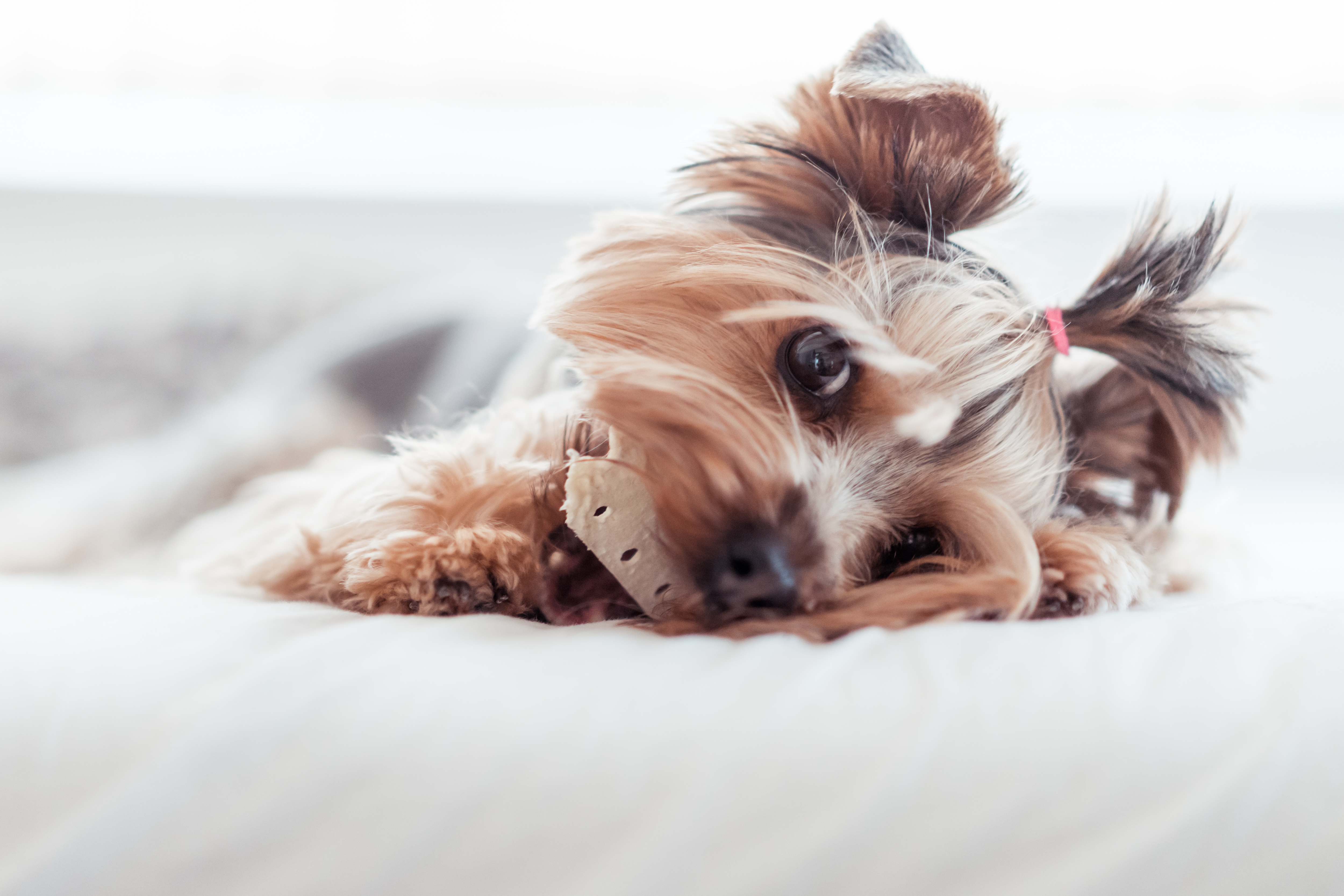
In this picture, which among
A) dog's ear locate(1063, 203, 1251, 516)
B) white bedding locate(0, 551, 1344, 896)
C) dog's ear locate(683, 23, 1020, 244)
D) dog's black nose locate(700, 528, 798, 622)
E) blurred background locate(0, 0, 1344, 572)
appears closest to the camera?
white bedding locate(0, 551, 1344, 896)

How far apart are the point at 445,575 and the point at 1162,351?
1.24 meters

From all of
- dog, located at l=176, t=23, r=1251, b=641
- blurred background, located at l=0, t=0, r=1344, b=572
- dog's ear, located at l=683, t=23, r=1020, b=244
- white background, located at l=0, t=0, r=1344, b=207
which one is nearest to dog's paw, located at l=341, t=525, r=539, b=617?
dog, located at l=176, t=23, r=1251, b=641

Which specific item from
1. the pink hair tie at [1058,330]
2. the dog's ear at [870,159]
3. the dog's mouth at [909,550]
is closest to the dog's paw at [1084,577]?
the dog's mouth at [909,550]

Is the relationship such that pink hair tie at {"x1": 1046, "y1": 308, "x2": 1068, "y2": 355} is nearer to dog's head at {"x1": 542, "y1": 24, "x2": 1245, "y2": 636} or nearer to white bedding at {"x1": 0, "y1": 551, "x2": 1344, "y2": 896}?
dog's head at {"x1": 542, "y1": 24, "x2": 1245, "y2": 636}

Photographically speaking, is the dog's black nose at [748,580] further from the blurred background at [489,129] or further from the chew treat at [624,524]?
the blurred background at [489,129]

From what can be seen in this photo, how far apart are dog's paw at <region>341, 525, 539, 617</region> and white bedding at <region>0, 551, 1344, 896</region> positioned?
0.30 m

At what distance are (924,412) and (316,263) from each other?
250 centimetres

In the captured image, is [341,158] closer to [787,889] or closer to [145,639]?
[145,639]

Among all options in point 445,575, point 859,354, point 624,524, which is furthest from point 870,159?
point 445,575

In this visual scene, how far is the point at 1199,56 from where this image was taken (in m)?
3.09

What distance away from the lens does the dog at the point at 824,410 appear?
3.99ft

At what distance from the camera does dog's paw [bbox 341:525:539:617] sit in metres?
1.24

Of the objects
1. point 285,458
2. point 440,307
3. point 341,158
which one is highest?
point 341,158

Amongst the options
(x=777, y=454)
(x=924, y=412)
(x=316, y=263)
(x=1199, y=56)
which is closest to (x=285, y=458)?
(x=316, y=263)
